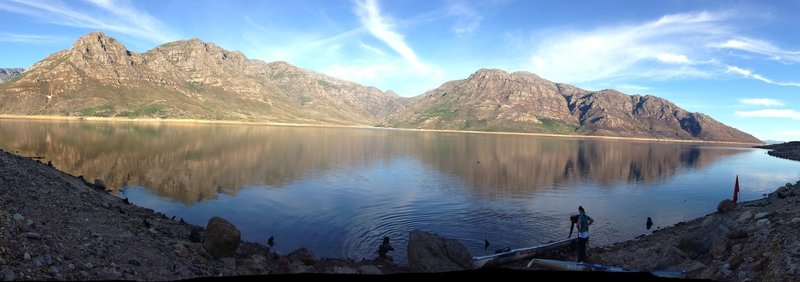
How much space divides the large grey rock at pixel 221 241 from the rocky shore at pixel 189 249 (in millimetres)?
52

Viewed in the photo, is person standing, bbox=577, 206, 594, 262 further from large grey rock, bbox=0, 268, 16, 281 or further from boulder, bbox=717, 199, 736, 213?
large grey rock, bbox=0, 268, 16, 281

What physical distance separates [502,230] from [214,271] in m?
26.3

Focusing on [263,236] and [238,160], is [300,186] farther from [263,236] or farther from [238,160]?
[238,160]

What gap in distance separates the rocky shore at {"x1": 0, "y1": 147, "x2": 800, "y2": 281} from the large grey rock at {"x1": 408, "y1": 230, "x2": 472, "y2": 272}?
59mm

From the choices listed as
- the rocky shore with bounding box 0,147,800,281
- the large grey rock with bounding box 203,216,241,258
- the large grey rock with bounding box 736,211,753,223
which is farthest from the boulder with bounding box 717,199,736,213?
the large grey rock with bounding box 203,216,241,258

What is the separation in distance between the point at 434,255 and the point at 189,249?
13.3 meters

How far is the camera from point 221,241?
23500mm

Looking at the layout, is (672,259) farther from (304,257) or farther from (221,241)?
(221,241)

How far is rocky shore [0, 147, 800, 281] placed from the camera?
50.1ft

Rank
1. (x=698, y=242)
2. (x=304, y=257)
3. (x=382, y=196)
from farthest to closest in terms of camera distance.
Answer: (x=382, y=196), (x=304, y=257), (x=698, y=242)

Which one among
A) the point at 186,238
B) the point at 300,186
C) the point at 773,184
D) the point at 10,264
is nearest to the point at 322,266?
the point at 186,238

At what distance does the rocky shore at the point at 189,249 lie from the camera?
601 inches

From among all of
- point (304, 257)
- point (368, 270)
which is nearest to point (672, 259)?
point (368, 270)

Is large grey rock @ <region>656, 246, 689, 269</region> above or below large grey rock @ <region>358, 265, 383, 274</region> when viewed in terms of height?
above
